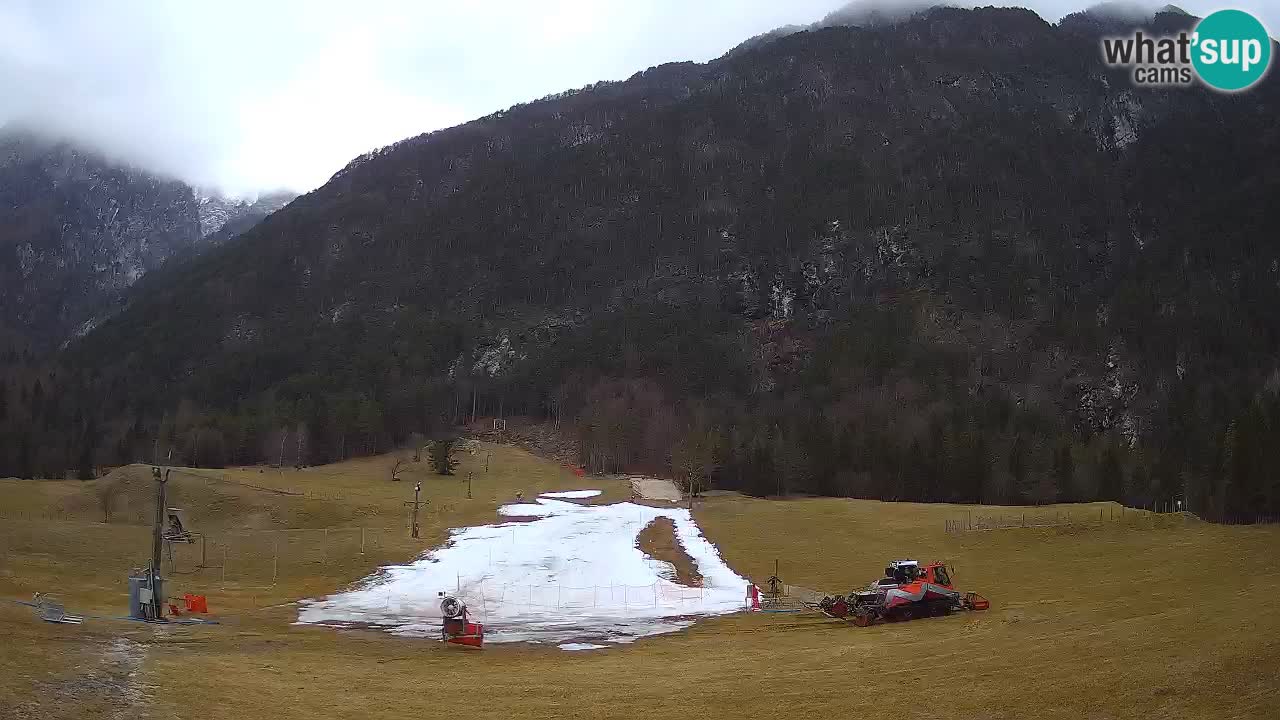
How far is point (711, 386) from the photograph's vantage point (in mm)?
190000

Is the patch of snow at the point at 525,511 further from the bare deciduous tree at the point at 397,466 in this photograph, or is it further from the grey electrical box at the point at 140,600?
the grey electrical box at the point at 140,600

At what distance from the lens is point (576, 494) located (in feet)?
334

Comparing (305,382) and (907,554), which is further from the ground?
(305,382)

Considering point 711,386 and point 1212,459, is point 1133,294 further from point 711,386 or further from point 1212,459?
point 1212,459

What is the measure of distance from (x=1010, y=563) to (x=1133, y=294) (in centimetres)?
19093

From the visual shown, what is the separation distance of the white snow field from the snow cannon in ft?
4.35

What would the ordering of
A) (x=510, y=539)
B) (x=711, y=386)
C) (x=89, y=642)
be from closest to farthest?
(x=89, y=642), (x=510, y=539), (x=711, y=386)

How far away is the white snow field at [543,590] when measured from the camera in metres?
30.9

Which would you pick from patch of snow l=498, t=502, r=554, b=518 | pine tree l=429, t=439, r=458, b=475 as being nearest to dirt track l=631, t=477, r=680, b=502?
patch of snow l=498, t=502, r=554, b=518

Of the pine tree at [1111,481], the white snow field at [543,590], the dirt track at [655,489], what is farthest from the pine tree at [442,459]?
the pine tree at [1111,481]

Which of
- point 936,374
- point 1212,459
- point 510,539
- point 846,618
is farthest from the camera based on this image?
point 936,374

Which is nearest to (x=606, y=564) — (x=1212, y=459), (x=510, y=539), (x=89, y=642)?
(x=510, y=539)

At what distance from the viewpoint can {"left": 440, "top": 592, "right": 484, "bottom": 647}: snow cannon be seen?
86.3 ft

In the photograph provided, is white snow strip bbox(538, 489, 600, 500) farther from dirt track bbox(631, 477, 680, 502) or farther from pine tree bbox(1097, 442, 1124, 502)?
pine tree bbox(1097, 442, 1124, 502)
